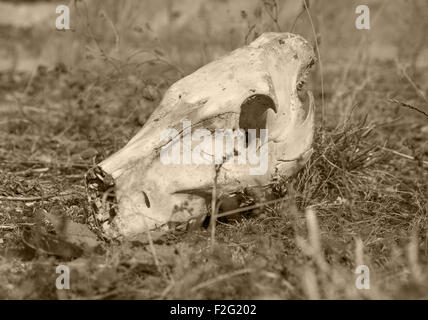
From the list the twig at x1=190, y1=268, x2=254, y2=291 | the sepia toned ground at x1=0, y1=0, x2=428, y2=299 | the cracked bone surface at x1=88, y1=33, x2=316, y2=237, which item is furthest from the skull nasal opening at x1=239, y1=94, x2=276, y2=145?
the twig at x1=190, y1=268, x2=254, y2=291

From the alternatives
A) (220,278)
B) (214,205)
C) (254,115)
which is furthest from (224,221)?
(220,278)

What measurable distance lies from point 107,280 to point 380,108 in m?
3.10

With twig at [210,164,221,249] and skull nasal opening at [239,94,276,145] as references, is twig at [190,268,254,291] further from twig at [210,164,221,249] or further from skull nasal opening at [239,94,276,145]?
skull nasal opening at [239,94,276,145]

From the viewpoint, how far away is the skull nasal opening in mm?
3121

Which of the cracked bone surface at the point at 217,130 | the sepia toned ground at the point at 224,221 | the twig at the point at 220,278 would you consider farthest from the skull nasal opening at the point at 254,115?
the twig at the point at 220,278

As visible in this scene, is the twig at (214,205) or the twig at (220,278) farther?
the twig at (214,205)

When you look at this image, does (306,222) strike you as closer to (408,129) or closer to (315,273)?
(315,273)

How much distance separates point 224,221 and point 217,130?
0.50 metres

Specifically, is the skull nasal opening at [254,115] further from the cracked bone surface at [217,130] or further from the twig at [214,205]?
the twig at [214,205]

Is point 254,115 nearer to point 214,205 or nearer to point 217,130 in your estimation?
point 217,130

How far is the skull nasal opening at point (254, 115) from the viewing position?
10.2 ft

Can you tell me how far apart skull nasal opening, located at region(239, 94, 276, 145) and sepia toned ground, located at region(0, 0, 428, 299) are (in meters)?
0.35

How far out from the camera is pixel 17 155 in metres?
4.21
